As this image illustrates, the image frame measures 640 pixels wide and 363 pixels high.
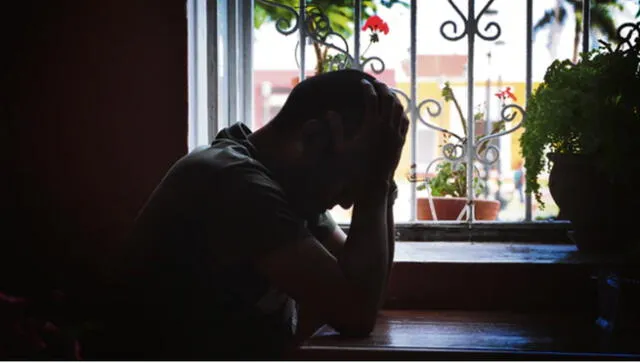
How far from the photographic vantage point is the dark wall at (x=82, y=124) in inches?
68.5

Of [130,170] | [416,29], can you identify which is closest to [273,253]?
[130,170]

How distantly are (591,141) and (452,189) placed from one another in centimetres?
131

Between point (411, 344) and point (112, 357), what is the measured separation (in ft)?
2.07

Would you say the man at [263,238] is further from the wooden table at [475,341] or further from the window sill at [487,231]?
the window sill at [487,231]

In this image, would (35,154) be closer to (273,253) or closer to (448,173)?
(273,253)

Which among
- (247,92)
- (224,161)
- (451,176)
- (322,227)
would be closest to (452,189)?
(451,176)

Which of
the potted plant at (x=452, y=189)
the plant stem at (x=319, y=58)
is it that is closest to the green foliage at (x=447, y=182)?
the potted plant at (x=452, y=189)

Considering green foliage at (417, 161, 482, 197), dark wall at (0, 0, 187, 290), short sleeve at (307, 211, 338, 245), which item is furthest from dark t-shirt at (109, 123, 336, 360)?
green foliage at (417, 161, 482, 197)

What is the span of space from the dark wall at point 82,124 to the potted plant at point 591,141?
1.11m

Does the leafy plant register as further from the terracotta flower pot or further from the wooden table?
the wooden table

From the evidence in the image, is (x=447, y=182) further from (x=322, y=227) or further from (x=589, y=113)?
(x=322, y=227)

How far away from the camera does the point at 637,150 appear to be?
6.00 ft

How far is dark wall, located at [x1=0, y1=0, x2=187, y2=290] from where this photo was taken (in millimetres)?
1739

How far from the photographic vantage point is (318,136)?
4.46 feet
